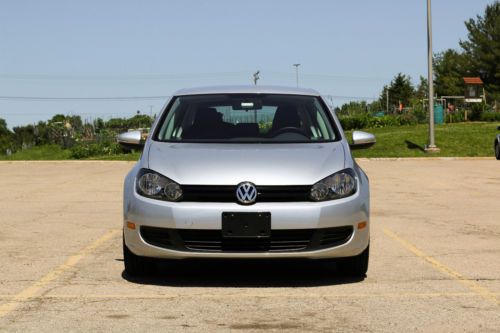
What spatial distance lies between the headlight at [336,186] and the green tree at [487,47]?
85975mm

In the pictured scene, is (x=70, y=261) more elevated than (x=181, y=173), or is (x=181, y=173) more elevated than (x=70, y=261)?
(x=181, y=173)

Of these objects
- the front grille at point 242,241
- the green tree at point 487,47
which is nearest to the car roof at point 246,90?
the front grille at point 242,241

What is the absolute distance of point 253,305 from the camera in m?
5.74

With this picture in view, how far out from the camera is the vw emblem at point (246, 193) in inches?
239

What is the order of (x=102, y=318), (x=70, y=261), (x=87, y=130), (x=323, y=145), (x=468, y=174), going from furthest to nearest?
1. (x=87, y=130)
2. (x=468, y=174)
3. (x=70, y=261)
4. (x=323, y=145)
5. (x=102, y=318)

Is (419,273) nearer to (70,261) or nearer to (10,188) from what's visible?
(70,261)

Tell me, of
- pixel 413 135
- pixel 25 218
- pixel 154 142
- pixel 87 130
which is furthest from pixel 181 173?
pixel 87 130

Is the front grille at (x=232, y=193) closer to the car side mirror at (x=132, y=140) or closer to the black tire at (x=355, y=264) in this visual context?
the black tire at (x=355, y=264)

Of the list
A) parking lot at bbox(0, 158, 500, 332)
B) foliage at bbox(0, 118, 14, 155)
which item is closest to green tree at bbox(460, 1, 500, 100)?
parking lot at bbox(0, 158, 500, 332)

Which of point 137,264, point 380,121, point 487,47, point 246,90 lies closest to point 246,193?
point 137,264

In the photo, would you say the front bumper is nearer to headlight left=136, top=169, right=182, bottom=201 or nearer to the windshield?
headlight left=136, top=169, right=182, bottom=201

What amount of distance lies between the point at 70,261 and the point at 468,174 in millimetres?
15634

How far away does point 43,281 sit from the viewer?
6734 mm

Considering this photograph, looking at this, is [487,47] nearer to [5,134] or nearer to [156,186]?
[156,186]
